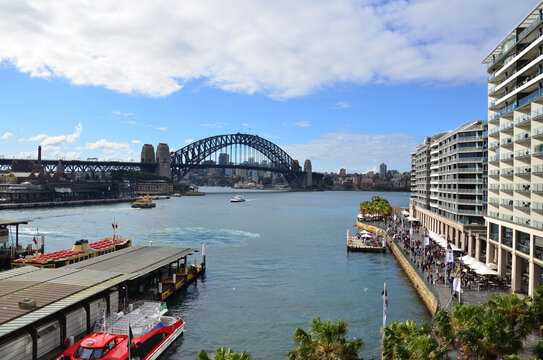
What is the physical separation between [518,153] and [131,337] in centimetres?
2709

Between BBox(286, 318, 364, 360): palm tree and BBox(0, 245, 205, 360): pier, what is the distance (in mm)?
10559

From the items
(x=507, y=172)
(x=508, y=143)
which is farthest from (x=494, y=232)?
(x=508, y=143)

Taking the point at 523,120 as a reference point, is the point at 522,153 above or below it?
below

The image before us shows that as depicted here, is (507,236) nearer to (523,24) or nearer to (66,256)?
(523,24)

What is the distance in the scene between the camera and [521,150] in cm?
2734

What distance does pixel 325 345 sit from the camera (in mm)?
12727

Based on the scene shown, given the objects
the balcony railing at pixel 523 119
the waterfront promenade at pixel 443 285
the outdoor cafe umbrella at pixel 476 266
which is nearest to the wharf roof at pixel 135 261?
the waterfront promenade at pixel 443 285

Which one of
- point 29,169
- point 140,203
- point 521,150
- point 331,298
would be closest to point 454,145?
point 521,150

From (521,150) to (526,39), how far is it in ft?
25.6

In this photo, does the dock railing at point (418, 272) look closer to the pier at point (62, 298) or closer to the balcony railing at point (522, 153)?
the balcony railing at point (522, 153)

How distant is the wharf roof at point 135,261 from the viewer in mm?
25692

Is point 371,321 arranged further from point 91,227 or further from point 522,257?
point 91,227

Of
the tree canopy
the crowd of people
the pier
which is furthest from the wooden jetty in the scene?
Result: the pier

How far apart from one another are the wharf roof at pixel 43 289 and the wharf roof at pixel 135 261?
1955 mm
